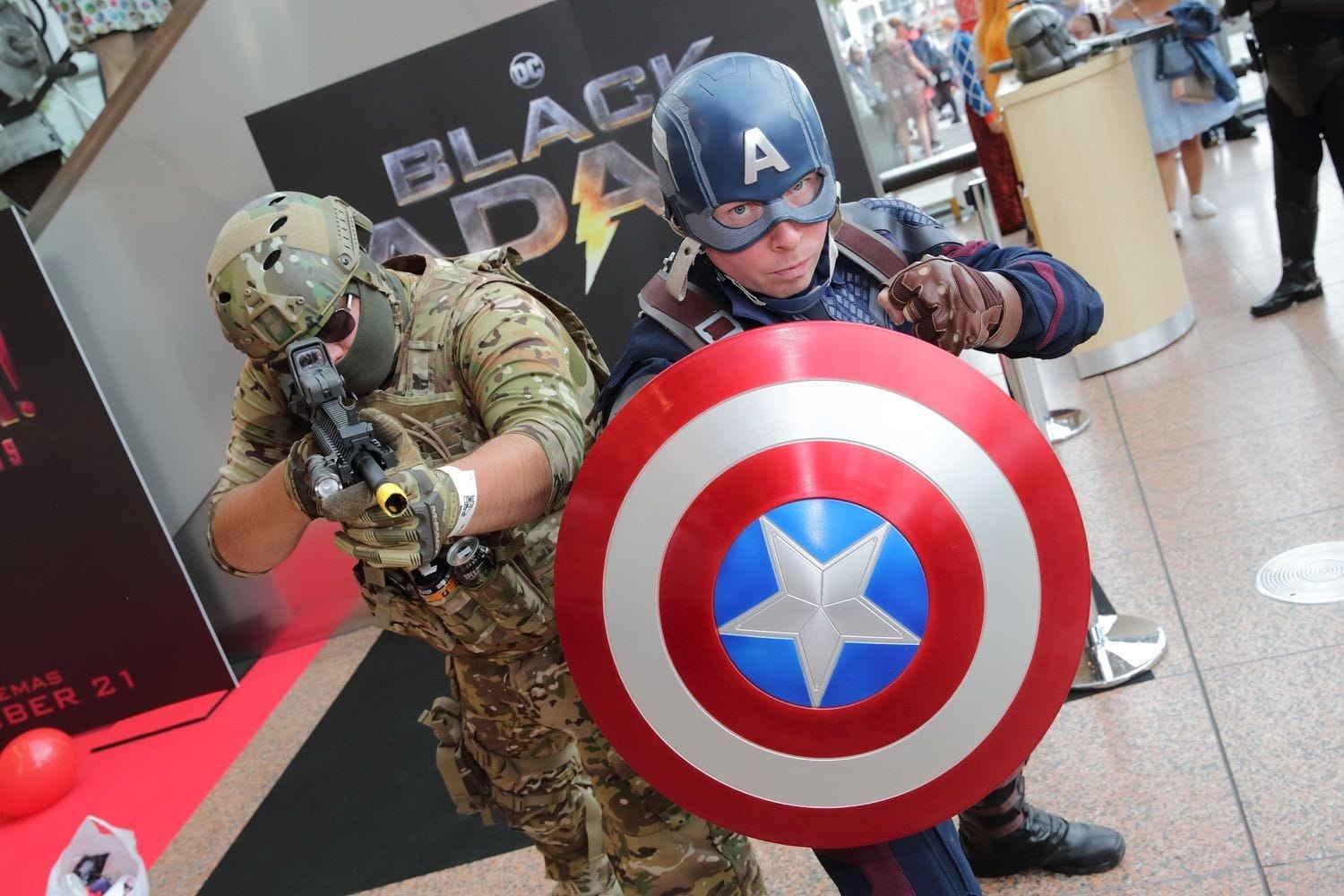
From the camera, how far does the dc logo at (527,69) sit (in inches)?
159

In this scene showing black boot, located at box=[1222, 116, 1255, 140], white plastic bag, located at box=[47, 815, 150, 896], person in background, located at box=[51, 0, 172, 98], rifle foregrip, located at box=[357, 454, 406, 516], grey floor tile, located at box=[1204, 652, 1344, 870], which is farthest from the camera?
black boot, located at box=[1222, 116, 1255, 140]

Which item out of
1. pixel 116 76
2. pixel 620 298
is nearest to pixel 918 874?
pixel 620 298

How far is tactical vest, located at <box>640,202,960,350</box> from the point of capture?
5.20ft

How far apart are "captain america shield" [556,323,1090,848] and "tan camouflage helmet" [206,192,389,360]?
0.74m

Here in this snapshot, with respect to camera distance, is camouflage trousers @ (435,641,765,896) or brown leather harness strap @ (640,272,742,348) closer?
brown leather harness strap @ (640,272,742,348)

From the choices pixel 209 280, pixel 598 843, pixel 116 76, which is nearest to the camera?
pixel 209 280

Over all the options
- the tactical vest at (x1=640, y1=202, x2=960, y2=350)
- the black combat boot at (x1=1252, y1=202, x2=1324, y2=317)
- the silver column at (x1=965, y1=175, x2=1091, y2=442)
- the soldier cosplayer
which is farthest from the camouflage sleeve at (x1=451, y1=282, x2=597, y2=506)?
the black combat boot at (x1=1252, y1=202, x2=1324, y2=317)

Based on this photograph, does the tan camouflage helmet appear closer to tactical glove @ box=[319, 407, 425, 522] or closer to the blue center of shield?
tactical glove @ box=[319, 407, 425, 522]

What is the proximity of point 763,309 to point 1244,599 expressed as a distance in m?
2.00

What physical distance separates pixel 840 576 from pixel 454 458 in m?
0.89

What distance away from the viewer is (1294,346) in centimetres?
429

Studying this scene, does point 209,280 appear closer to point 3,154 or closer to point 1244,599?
point 1244,599

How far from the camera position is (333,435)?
1.61 metres

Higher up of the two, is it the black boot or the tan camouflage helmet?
the tan camouflage helmet
